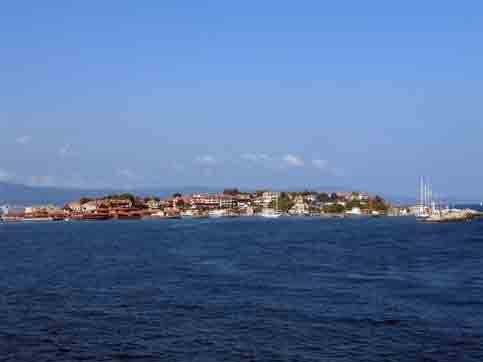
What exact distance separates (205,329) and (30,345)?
5228mm

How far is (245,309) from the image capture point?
2327cm

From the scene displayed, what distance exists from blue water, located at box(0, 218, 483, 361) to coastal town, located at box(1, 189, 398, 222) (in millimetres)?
120966

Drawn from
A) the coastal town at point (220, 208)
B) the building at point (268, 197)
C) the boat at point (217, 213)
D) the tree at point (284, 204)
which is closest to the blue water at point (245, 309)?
the coastal town at point (220, 208)

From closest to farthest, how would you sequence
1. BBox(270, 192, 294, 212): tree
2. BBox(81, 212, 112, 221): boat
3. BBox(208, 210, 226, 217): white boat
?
BBox(81, 212, 112, 221): boat
BBox(208, 210, 226, 217): white boat
BBox(270, 192, 294, 212): tree

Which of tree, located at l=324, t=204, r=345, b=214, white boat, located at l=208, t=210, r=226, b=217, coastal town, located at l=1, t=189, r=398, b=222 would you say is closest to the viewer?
coastal town, located at l=1, t=189, r=398, b=222

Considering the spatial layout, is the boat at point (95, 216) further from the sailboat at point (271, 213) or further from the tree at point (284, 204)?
the tree at point (284, 204)

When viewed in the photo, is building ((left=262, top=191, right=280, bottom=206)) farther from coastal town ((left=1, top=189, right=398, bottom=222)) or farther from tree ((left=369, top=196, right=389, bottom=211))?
tree ((left=369, top=196, right=389, bottom=211))

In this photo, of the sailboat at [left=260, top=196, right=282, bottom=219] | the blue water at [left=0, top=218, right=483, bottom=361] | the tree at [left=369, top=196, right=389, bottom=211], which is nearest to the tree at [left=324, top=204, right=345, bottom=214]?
the tree at [left=369, top=196, right=389, bottom=211]

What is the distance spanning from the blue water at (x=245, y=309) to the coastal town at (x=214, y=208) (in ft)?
397

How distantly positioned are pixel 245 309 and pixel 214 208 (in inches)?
6308

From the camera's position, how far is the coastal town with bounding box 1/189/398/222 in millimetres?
162125

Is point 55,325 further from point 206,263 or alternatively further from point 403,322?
point 206,263

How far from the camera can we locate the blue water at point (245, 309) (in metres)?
17.6

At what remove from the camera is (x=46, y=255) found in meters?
47.2
